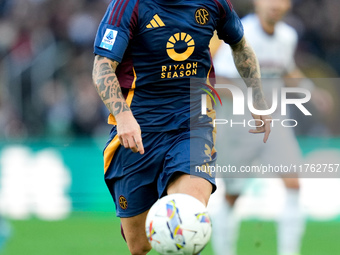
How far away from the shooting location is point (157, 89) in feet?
16.2

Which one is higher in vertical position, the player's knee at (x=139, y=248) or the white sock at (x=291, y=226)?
the player's knee at (x=139, y=248)

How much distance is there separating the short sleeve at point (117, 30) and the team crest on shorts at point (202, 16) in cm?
42

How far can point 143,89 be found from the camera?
16.3 feet

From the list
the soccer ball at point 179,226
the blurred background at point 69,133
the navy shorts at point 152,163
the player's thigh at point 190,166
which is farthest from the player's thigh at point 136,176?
the blurred background at point 69,133

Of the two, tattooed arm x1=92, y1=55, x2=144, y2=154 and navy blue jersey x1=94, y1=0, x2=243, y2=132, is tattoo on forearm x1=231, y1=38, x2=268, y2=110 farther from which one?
tattooed arm x1=92, y1=55, x2=144, y2=154

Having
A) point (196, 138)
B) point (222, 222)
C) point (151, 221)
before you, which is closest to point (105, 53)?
point (196, 138)

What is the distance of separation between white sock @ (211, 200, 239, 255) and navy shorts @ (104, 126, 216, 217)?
2305 mm

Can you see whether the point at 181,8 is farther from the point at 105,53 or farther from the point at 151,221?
the point at 151,221

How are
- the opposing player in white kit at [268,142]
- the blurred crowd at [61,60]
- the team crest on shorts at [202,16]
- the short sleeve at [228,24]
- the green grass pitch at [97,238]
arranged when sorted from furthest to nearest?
1. the blurred crowd at [61,60]
2. the green grass pitch at [97,238]
3. the opposing player in white kit at [268,142]
4. the short sleeve at [228,24]
5. the team crest on shorts at [202,16]

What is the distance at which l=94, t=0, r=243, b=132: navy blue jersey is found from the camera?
184 inches

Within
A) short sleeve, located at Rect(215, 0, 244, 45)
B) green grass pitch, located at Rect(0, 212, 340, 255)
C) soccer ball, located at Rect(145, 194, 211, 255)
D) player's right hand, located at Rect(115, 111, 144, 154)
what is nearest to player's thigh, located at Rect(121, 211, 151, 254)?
soccer ball, located at Rect(145, 194, 211, 255)

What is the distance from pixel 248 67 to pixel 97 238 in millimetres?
4694

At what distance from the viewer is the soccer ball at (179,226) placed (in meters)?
4.20

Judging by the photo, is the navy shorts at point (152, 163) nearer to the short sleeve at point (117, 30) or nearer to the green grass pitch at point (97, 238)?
the short sleeve at point (117, 30)
